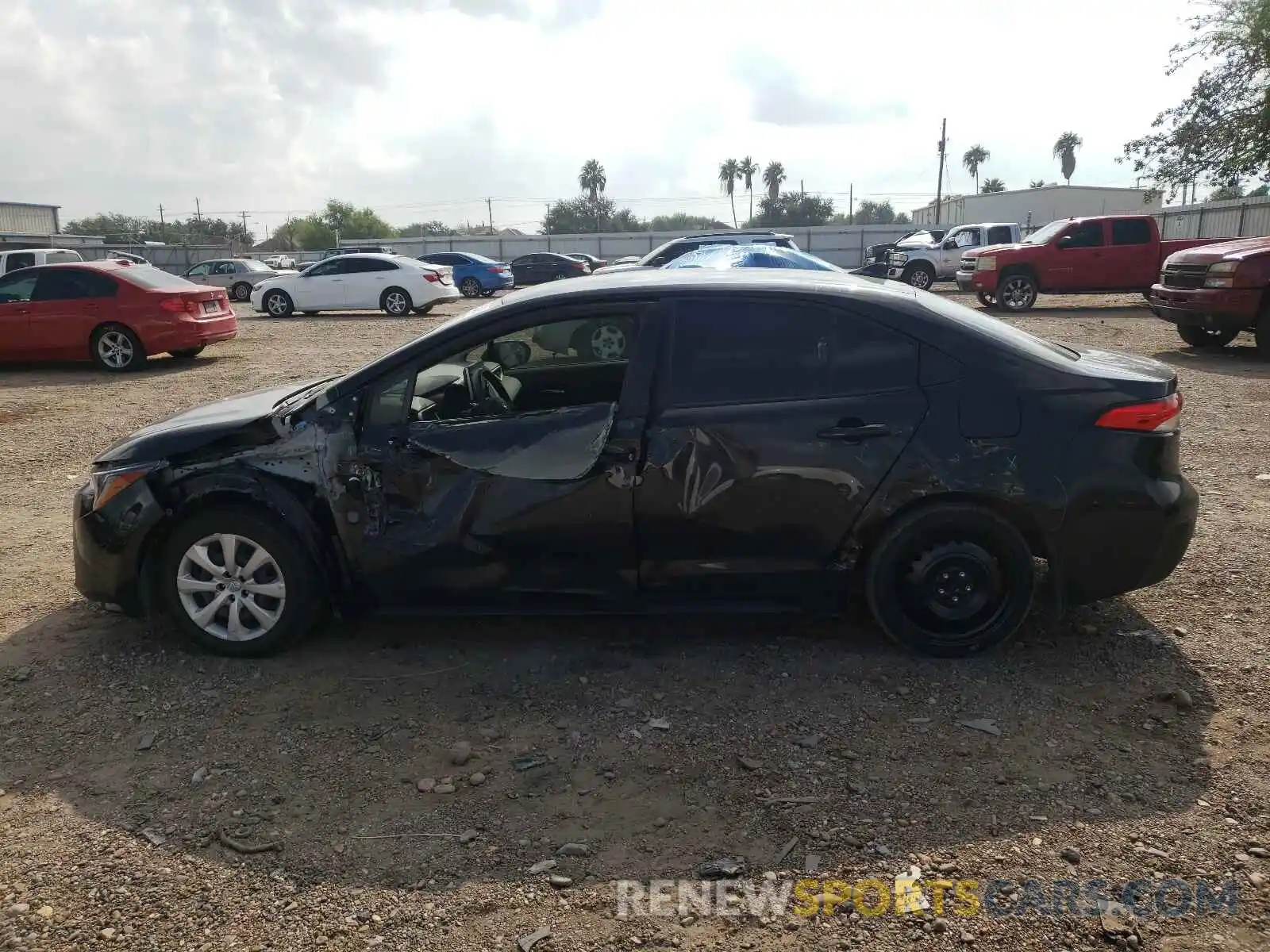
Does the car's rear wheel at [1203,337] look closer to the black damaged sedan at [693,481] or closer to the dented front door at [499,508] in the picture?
the black damaged sedan at [693,481]

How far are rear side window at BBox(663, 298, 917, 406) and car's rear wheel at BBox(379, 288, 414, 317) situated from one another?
64.2 ft

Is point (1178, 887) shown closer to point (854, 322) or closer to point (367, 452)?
point (854, 322)

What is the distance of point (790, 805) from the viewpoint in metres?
3.15

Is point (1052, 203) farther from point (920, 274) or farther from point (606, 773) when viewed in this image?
point (606, 773)

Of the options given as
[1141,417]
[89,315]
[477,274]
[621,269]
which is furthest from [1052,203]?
[1141,417]

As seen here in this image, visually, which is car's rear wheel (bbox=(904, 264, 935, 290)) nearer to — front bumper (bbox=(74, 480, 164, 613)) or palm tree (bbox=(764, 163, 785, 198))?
front bumper (bbox=(74, 480, 164, 613))

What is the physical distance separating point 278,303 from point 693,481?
71.6 feet

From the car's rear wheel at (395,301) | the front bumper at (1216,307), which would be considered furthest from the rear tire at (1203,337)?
the car's rear wheel at (395,301)

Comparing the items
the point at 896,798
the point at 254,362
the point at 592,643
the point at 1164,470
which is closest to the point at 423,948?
the point at 896,798

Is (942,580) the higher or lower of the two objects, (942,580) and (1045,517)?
the lower

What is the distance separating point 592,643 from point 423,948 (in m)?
1.92

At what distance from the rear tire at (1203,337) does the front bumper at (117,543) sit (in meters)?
13.5

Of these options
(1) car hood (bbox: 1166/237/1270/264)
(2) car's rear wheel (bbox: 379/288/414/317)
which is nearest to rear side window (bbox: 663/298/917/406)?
(1) car hood (bbox: 1166/237/1270/264)

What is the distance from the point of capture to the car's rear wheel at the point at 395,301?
22.5 meters
